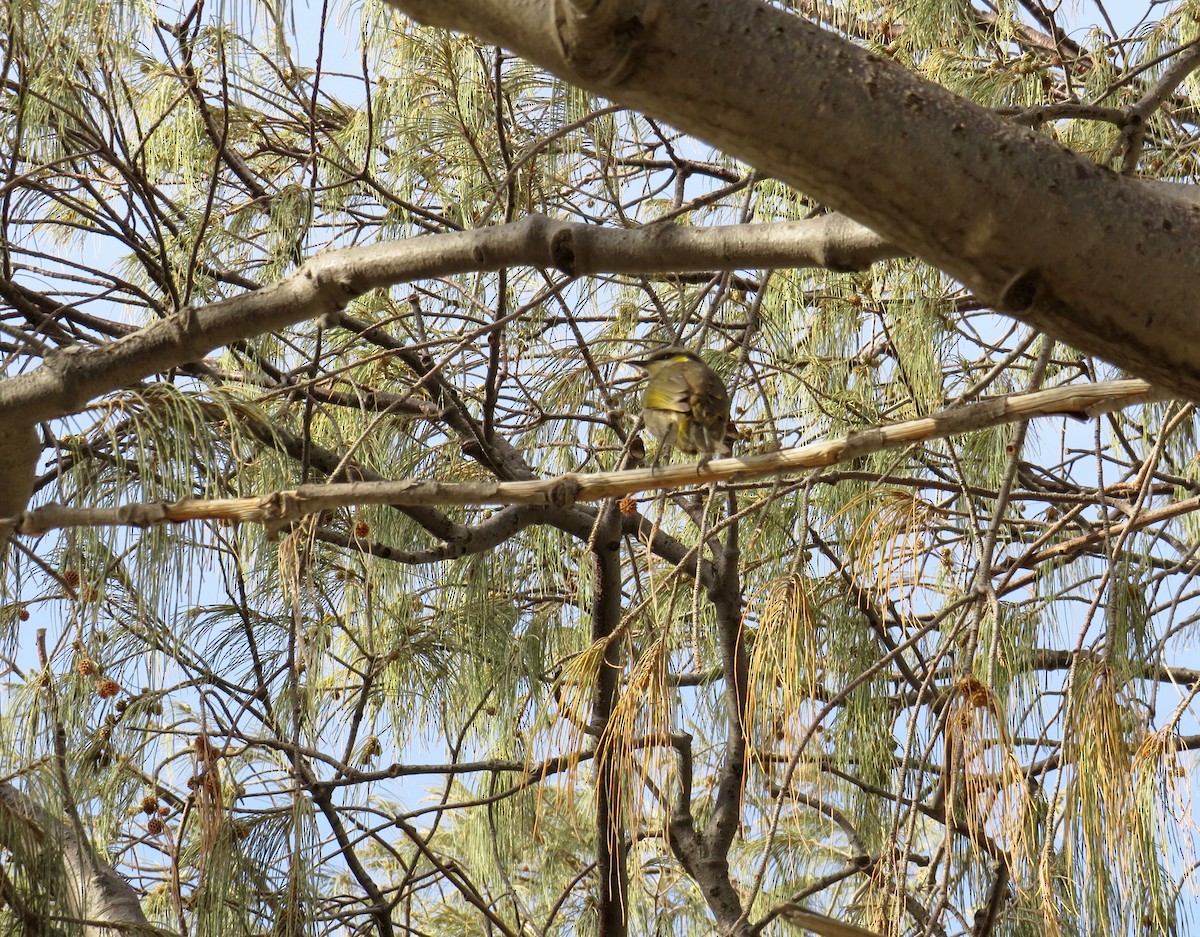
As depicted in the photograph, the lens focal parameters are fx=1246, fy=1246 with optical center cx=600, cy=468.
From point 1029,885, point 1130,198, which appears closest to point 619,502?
point 1029,885

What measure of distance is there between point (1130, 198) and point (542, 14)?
304 mm

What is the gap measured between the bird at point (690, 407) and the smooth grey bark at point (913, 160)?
33.2 inches

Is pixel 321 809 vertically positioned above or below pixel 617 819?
above

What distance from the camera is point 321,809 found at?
74.5 inches

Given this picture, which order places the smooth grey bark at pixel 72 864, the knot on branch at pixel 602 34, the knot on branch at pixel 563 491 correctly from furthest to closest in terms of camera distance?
the smooth grey bark at pixel 72 864 < the knot on branch at pixel 563 491 < the knot on branch at pixel 602 34

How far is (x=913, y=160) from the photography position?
596 mm

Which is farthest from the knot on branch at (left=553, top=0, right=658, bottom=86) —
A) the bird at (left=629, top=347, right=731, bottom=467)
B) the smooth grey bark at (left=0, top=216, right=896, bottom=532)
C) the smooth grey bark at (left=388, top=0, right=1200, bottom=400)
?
the bird at (left=629, top=347, right=731, bottom=467)

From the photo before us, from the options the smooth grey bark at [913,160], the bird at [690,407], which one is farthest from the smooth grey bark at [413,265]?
the bird at [690,407]

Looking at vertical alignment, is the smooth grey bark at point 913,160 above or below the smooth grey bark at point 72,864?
above

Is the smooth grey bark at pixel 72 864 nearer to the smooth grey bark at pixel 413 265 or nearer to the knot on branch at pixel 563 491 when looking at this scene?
the smooth grey bark at pixel 413 265

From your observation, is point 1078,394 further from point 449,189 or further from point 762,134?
point 449,189

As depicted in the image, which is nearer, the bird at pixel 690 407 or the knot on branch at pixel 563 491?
the knot on branch at pixel 563 491

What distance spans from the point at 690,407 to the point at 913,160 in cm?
90

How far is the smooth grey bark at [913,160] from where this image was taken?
1.92 ft
